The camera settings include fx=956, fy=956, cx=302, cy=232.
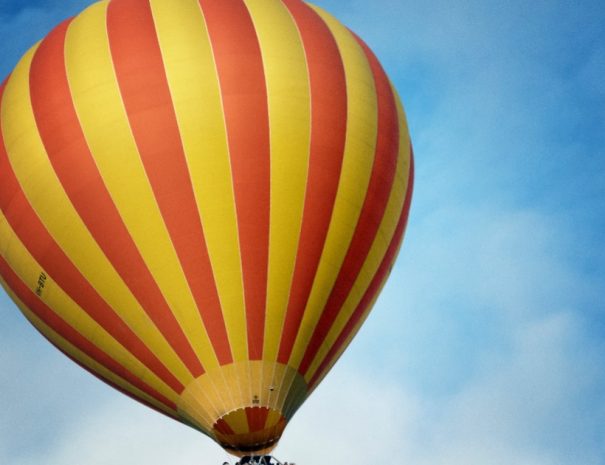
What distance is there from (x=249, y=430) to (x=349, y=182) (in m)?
5.20

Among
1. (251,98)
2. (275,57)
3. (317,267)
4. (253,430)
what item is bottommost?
(253,430)

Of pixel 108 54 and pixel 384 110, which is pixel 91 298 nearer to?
pixel 108 54

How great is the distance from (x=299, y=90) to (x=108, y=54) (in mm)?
3880

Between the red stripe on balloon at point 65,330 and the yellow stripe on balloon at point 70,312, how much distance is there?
0.13 metres

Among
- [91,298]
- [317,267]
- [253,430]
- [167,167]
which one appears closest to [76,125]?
[167,167]

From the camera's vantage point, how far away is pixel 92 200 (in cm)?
1819

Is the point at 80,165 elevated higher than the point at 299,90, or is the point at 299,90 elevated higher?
the point at 299,90

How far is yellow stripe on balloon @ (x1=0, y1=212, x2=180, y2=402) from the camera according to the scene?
1836 cm

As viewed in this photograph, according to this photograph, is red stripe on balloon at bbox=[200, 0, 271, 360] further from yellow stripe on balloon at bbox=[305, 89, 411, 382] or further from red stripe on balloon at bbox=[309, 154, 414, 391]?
red stripe on balloon at bbox=[309, 154, 414, 391]

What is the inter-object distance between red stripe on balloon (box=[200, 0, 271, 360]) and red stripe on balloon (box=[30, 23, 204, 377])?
62.1 inches

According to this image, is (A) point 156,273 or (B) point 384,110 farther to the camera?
(B) point 384,110

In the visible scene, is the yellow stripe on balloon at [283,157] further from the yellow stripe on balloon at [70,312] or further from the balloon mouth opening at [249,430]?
the yellow stripe on balloon at [70,312]

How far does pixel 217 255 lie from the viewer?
1777cm

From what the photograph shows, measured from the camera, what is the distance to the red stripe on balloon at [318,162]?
18.2m
